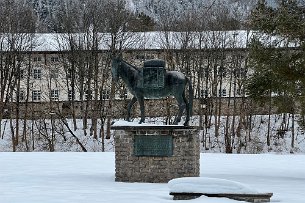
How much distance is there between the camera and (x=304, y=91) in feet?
54.2

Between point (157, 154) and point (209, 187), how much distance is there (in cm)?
379

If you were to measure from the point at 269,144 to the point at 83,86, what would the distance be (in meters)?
14.9

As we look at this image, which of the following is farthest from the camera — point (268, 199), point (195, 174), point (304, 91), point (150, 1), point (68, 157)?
point (150, 1)

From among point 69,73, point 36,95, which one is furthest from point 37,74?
point 69,73

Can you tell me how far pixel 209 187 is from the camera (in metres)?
11.2

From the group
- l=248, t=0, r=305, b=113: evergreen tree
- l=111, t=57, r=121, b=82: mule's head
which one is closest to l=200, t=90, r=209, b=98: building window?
l=248, t=0, r=305, b=113: evergreen tree

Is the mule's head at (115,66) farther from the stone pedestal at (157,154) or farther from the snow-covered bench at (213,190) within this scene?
the snow-covered bench at (213,190)

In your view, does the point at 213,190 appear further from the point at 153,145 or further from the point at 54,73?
the point at 54,73

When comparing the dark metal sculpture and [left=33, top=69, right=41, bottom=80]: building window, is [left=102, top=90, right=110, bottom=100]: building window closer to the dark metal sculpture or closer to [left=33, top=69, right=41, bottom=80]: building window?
[left=33, top=69, right=41, bottom=80]: building window

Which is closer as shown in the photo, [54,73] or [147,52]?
[147,52]

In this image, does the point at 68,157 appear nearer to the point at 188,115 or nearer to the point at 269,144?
the point at 188,115

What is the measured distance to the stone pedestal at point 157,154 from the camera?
14.8 metres

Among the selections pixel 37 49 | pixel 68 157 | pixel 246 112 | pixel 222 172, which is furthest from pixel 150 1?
pixel 222 172

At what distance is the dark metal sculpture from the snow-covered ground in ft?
7.70
